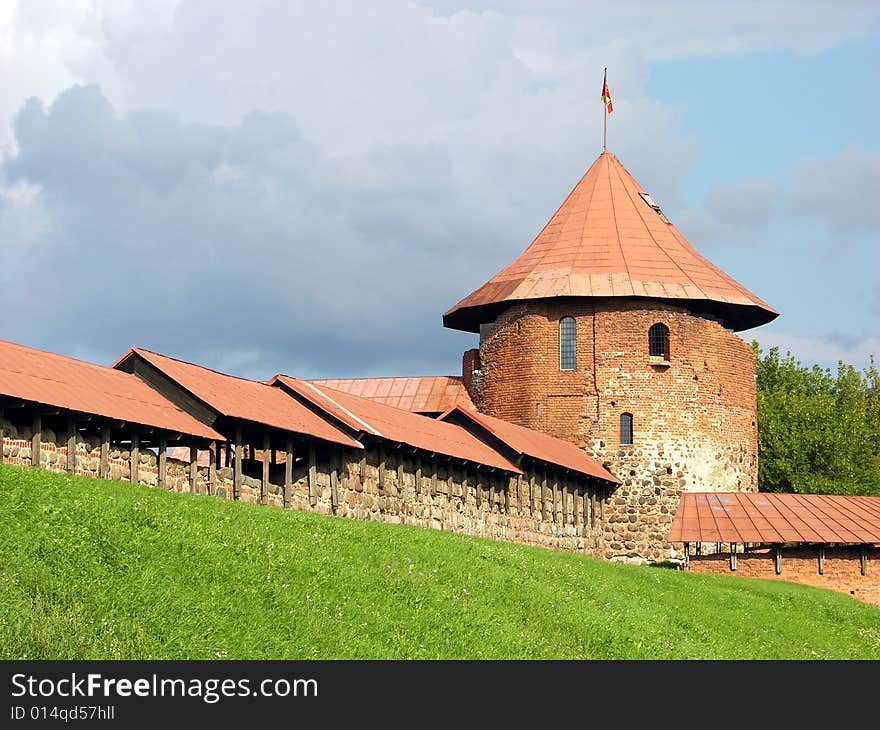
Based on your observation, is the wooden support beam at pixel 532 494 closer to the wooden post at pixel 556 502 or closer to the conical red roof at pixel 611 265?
the wooden post at pixel 556 502

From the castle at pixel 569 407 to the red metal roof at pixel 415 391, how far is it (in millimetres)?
62

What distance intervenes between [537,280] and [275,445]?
15.2m

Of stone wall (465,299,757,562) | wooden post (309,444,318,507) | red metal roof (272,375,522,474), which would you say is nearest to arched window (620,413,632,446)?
stone wall (465,299,757,562)

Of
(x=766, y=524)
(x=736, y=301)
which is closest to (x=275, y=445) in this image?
(x=766, y=524)

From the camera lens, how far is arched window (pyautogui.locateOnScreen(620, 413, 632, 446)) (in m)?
37.6

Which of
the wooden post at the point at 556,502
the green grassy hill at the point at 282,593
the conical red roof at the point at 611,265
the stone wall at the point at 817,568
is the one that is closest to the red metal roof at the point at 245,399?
the green grassy hill at the point at 282,593

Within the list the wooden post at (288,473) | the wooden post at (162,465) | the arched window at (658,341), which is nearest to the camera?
the wooden post at (162,465)

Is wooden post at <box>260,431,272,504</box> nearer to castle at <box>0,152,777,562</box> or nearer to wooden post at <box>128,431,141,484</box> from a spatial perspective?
castle at <box>0,152,777,562</box>

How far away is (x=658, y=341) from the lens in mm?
38094

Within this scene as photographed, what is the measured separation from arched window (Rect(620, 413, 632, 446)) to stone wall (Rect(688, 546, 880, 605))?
15.9 ft

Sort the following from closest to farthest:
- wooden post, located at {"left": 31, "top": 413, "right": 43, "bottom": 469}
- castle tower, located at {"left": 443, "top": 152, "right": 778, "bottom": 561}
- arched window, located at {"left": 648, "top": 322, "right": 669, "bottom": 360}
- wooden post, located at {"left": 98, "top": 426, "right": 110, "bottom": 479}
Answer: wooden post, located at {"left": 31, "top": 413, "right": 43, "bottom": 469}
wooden post, located at {"left": 98, "top": 426, "right": 110, "bottom": 479}
castle tower, located at {"left": 443, "top": 152, "right": 778, "bottom": 561}
arched window, located at {"left": 648, "top": 322, "right": 669, "bottom": 360}

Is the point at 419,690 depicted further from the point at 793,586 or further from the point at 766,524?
the point at 766,524

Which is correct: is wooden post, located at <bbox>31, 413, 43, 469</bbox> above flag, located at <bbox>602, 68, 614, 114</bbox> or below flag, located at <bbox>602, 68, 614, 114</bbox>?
below

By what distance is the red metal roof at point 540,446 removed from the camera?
102 feet
